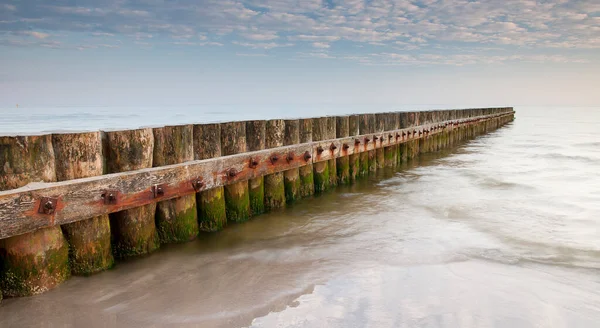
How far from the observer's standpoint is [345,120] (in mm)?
6730

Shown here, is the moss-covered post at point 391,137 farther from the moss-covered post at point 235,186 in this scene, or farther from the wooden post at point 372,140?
the moss-covered post at point 235,186

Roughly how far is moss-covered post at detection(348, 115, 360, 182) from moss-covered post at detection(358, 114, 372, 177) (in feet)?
0.45

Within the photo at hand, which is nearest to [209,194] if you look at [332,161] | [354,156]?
[332,161]

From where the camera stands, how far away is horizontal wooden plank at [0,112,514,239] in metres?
2.75

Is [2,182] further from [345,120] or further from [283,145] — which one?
[345,120]

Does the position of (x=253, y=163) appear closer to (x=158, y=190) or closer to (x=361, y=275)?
(x=158, y=190)

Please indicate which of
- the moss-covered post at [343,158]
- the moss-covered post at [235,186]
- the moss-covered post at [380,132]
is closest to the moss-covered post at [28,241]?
the moss-covered post at [235,186]

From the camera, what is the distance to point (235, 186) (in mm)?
4664

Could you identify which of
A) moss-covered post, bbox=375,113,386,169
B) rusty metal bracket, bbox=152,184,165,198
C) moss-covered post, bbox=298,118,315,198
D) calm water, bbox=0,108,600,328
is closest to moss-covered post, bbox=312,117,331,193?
moss-covered post, bbox=298,118,315,198

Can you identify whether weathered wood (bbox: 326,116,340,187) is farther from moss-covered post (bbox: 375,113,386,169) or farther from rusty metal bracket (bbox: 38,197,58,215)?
rusty metal bracket (bbox: 38,197,58,215)

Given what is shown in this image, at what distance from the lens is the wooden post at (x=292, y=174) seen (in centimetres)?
536

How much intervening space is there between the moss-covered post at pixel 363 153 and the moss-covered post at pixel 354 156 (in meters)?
0.14

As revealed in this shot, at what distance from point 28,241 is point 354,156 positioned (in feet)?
17.6

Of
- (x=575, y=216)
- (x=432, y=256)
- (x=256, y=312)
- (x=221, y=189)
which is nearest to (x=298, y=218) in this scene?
(x=221, y=189)
